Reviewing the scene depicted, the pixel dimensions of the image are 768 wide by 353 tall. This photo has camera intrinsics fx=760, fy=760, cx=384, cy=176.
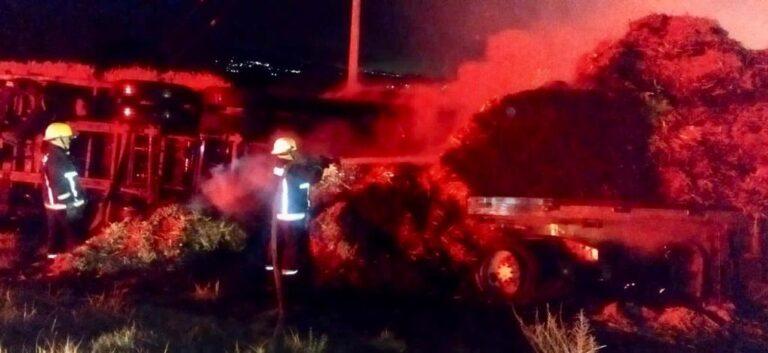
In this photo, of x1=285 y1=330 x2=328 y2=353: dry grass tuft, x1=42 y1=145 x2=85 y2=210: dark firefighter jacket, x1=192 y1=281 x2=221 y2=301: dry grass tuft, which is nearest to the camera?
x1=285 y1=330 x2=328 y2=353: dry grass tuft

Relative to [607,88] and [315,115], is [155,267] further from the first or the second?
[607,88]

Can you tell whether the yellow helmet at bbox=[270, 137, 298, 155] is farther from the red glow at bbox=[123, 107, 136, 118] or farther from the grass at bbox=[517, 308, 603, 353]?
the red glow at bbox=[123, 107, 136, 118]

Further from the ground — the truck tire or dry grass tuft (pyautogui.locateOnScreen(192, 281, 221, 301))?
the truck tire

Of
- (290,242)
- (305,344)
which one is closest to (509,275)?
(290,242)

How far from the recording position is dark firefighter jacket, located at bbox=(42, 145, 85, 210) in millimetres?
9305

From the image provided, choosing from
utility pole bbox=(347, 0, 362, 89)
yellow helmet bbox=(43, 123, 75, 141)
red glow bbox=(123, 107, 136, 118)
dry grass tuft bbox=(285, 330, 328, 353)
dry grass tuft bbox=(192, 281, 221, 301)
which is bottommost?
dry grass tuft bbox=(285, 330, 328, 353)

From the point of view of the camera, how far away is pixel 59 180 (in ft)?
30.7

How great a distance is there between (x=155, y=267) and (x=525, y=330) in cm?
520

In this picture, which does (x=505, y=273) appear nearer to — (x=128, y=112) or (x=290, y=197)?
(x=290, y=197)

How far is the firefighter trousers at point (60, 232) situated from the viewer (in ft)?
31.4

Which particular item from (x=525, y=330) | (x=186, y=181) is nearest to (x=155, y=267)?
(x=186, y=181)

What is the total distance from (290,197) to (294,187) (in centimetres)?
12

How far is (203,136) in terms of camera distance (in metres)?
11.6

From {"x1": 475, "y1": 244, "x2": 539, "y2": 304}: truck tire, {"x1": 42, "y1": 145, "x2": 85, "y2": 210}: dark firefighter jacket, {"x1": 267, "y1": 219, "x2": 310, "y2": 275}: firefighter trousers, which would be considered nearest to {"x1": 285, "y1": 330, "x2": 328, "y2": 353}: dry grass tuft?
{"x1": 267, "y1": 219, "x2": 310, "y2": 275}: firefighter trousers
